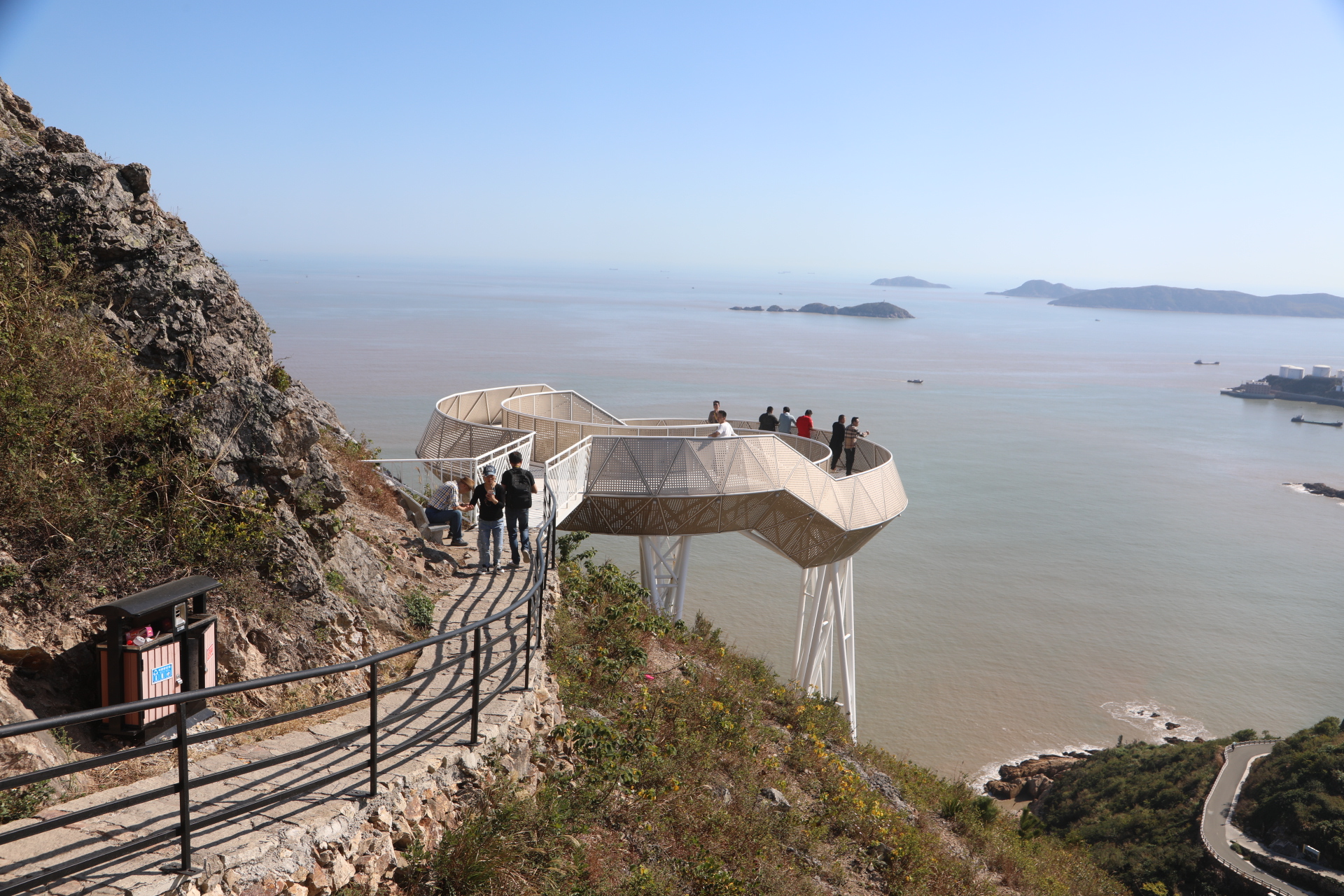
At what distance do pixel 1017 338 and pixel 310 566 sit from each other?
193m

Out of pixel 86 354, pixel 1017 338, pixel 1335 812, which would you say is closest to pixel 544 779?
pixel 86 354

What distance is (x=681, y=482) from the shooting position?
1562cm

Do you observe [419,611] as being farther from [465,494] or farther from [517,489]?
[465,494]

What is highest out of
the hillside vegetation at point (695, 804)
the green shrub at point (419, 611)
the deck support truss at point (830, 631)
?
the green shrub at point (419, 611)

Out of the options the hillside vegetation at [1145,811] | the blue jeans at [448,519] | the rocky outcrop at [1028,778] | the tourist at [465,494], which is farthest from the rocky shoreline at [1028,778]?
A: the blue jeans at [448,519]

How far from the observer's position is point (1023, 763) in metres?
26.3

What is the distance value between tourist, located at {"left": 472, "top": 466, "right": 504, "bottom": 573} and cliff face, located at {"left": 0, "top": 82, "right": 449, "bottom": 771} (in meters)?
0.64

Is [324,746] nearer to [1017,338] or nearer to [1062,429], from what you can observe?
[1062,429]

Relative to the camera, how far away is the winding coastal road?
2312 centimetres

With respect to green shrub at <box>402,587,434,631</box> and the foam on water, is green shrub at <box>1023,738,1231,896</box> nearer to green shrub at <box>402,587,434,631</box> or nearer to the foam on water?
the foam on water

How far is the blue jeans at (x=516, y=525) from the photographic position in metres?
10.1

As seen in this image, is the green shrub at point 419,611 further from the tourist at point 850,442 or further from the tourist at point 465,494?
the tourist at point 850,442

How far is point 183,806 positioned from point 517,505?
6126 mm

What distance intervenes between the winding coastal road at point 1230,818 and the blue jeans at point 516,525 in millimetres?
23477
